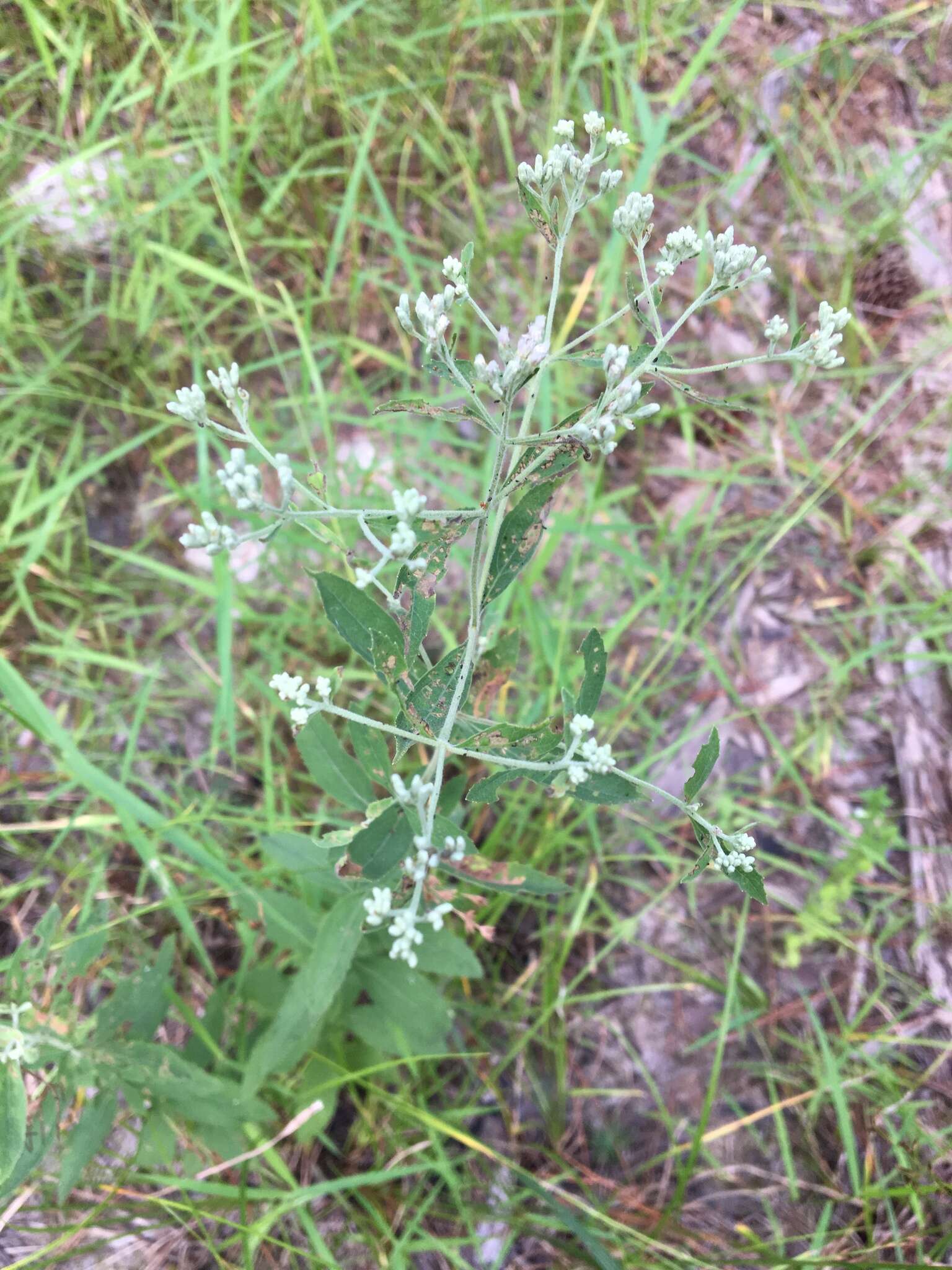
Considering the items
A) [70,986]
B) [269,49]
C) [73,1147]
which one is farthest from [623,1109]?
[269,49]

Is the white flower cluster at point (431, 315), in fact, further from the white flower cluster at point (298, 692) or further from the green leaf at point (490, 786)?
the green leaf at point (490, 786)

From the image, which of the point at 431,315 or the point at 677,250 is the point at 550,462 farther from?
the point at 677,250

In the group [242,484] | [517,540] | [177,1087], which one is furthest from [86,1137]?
[517,540]

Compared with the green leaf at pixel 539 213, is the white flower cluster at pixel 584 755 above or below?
below

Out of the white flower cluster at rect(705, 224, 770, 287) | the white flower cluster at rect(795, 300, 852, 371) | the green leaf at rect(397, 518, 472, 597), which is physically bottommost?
the green leaf at rect(397, 518, 472, 597)

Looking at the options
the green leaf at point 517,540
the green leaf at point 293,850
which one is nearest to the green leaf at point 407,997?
the green leaf at point 293,850

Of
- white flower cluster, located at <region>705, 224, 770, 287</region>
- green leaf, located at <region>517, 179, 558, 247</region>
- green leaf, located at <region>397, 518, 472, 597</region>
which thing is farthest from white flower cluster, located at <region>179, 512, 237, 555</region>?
white flower cluster, located at <region>705, 224, 770, 287</region>

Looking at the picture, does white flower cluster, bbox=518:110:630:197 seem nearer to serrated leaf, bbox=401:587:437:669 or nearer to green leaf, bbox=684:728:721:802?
serrated leaf, bbox=401:587:437:669
